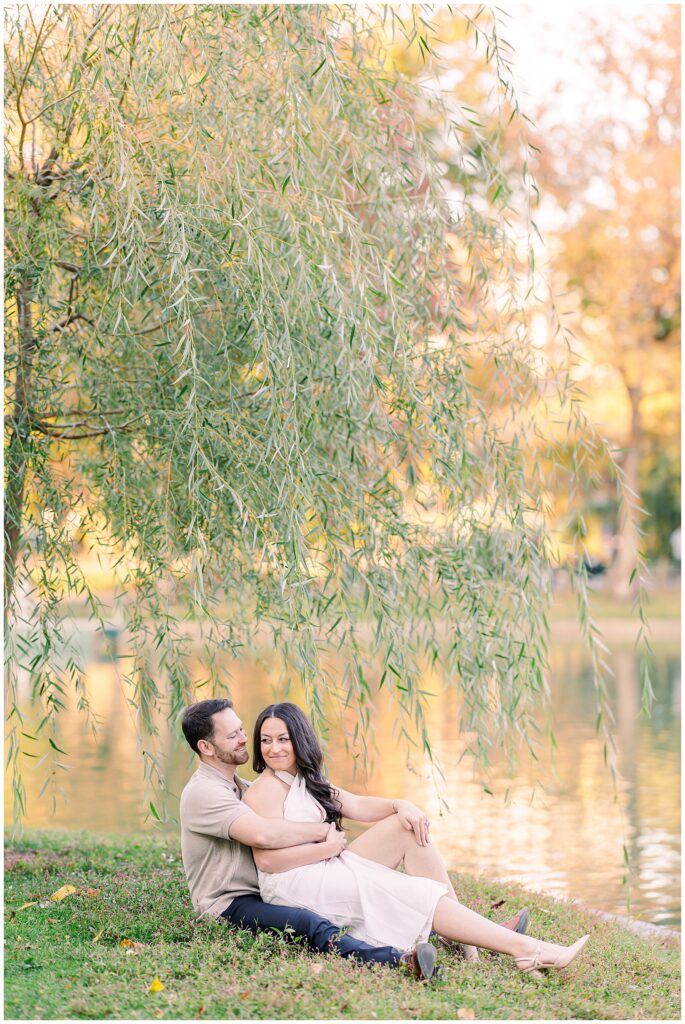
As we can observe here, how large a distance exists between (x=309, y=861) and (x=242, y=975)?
493 millimetres

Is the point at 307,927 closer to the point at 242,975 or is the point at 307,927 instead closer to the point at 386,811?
the point at 242,975

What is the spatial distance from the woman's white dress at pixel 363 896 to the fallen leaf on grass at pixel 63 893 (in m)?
1.45

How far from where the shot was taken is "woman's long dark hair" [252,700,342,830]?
4.71m

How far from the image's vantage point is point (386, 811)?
15.5 ft

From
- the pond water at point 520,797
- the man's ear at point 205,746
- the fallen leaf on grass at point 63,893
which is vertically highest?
the man's ear at point 205,746

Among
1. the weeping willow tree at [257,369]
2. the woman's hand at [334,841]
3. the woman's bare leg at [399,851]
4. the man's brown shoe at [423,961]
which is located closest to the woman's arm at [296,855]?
the woman's hand at [334,841]

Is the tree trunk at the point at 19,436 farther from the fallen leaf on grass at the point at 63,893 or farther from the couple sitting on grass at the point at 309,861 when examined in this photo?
the fallen leaf on grass at the point at 63,893

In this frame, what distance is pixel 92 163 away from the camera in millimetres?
5168

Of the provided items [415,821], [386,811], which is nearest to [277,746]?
[386,811]

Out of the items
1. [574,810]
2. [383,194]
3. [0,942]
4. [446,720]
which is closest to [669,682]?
[446,720]

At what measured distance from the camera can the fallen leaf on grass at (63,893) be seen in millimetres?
5650

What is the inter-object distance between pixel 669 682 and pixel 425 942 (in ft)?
48.7

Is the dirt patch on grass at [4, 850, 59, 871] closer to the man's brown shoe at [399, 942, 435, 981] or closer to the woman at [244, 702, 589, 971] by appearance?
the woman at [244, 702, 589, 971]

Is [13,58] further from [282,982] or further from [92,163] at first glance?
[282,982]
